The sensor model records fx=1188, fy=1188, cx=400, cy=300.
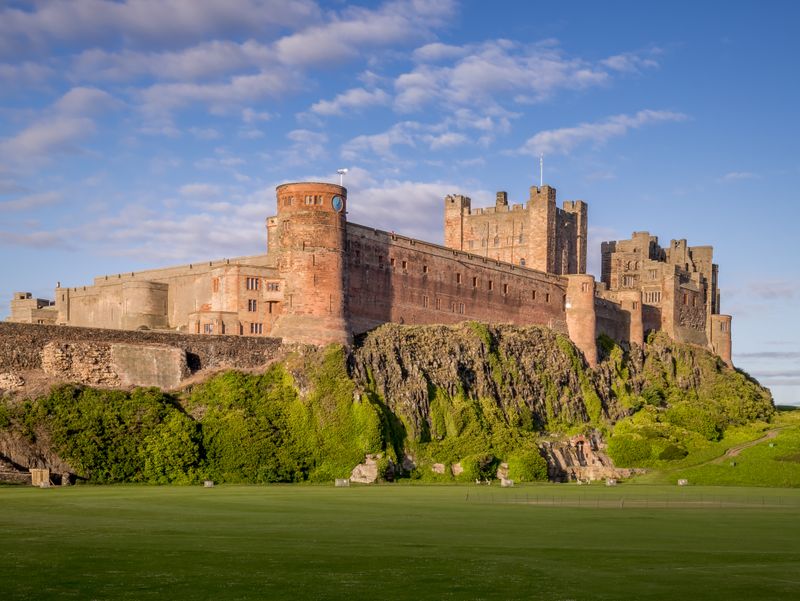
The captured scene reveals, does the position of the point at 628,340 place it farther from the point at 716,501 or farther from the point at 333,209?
the point at 716,501

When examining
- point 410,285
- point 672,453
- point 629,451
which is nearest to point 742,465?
point 672,453

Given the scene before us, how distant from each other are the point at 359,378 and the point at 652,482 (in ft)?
72.7

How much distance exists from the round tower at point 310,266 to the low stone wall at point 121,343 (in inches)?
89.1

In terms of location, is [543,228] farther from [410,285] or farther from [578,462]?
[578,462]

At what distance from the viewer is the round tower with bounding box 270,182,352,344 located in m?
81.1

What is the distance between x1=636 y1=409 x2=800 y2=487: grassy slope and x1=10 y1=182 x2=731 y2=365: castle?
16.5m

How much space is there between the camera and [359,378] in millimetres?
81188

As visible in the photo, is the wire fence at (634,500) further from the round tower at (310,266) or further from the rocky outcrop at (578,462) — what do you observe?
the rocky outcrop at (578,462)

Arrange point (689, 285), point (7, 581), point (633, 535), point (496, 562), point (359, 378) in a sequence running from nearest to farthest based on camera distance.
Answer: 1. point (7, 581)
2. point (496, 562)
3. point (633, 535)
4. point (359, 378)
5. point (689, 285)

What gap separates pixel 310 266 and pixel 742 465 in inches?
1372

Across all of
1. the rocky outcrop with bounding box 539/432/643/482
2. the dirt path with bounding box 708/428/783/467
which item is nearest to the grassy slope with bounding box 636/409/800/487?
the dirt path with bounding box 708/428/783/467

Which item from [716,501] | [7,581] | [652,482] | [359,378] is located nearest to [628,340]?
[652,482]

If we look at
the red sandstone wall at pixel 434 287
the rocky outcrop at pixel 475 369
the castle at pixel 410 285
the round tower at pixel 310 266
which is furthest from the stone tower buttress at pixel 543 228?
the round tower at pixel 310 266

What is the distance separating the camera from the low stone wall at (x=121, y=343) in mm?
68688
